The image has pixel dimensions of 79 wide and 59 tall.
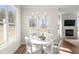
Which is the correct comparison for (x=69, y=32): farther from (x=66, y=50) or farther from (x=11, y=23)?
(x=11, y=23)

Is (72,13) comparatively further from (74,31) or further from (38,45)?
(38,45)

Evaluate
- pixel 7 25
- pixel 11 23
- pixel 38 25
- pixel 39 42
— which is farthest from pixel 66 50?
pixel 7 25

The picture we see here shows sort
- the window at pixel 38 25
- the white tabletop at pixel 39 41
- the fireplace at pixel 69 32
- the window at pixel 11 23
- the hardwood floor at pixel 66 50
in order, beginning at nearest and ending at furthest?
the hardwood floor at pixel 66 50 < the white tabletop at pixel 39 41 < the window at pixel 11 23 < the window at pixel 38 25 < the fireplace at pixel 69 32

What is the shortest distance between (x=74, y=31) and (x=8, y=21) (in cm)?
184

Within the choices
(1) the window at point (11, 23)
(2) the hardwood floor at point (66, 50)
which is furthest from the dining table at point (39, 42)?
Answer: (1) the window at point (11, 23)

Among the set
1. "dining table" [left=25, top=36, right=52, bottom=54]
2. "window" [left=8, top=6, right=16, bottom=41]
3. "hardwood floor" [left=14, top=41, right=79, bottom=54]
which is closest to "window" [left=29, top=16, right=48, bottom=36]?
"dining table" [left=25, top=36, right=52, bottom=54]

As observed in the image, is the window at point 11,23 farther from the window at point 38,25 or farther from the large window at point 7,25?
the window at point 38,25

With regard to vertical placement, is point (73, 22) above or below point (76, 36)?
above

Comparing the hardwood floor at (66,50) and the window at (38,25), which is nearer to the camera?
the hardwood floor at (66,50)

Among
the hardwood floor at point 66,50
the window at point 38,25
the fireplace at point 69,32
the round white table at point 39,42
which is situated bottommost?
the hardwood floor at point 66,50

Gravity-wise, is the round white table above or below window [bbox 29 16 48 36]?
below

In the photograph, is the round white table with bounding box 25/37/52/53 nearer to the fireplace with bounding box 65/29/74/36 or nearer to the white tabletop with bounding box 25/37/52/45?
the white tabletop with bounding box 25/37/52/45
